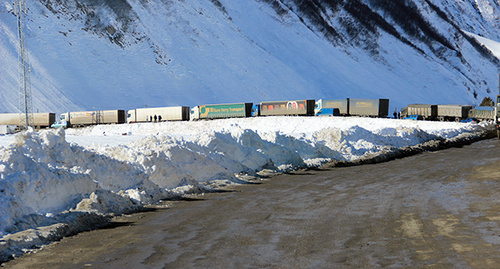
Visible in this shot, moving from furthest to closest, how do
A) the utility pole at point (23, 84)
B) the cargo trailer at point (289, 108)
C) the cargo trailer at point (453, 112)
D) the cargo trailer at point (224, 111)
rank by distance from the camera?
the cargo trailer at point (224, 111) → the cargo trailer at point (289, 108) → the cargo trailer at point (453, 112) → the utility pole at point (23, 84)

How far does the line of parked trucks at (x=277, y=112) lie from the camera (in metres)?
71.2

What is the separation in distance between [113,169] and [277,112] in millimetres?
63930

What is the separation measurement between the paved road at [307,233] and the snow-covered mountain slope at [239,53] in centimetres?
9248

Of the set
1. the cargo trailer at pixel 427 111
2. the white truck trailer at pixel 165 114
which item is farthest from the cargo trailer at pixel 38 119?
the cargo trailer at pixel 427 111

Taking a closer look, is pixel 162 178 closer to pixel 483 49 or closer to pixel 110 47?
pixel 110 47

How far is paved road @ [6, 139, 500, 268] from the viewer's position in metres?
7.69

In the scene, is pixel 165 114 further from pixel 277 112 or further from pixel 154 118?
pixel 277 112

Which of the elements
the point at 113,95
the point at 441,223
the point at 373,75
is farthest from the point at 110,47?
the point at 441,223

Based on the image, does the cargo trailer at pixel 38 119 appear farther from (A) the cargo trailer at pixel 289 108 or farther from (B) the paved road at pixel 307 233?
(B) the paved road at pixel 307 233

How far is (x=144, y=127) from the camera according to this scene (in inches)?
2854

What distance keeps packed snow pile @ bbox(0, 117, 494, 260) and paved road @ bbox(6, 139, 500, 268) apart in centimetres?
77

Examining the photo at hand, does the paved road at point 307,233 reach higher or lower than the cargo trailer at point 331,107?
lower

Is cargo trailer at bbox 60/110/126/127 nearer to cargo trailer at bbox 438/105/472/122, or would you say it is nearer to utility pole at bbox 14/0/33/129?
utility pole at bbox 14/0/33/129

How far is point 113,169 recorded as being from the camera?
45.1 ft
